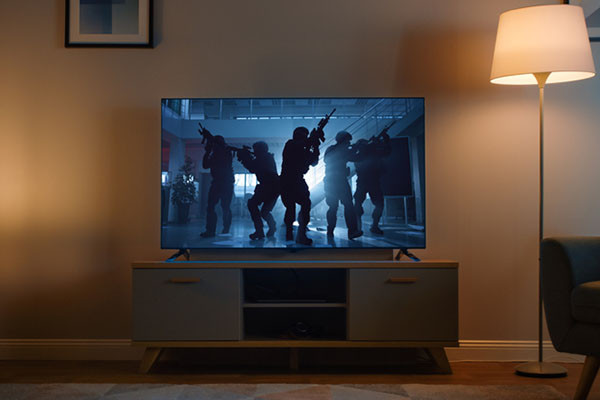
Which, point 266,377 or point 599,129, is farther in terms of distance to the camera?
point 599,129

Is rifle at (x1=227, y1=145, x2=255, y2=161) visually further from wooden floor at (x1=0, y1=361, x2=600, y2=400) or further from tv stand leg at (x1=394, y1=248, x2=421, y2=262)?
wooden floor at (x1=0, y1=361, x2=600, y2=400)

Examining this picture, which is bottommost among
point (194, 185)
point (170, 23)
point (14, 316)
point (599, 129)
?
point (14, 316)

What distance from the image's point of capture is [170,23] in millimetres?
3420

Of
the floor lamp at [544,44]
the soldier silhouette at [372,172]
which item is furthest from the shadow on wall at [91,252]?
the floor lamp at [544,44]

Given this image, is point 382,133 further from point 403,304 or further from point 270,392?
point 270,392

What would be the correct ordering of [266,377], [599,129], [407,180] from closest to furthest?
[266,377]
[407,180]
[599,129]

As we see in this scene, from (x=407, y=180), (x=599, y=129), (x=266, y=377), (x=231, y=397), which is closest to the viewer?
(x=231, y=397)

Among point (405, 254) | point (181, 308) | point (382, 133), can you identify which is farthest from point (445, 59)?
point (181, 308)

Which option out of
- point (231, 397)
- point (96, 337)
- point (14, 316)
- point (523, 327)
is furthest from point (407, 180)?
point (14, 316)

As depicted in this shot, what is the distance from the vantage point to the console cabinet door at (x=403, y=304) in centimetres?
301

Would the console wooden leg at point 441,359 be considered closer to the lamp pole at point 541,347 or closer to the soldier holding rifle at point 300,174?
the lamp pole at point 541,347

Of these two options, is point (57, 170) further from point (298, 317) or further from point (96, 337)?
point (298, 317)

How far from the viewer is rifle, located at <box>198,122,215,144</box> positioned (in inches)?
127

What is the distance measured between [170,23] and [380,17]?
1137 mm
